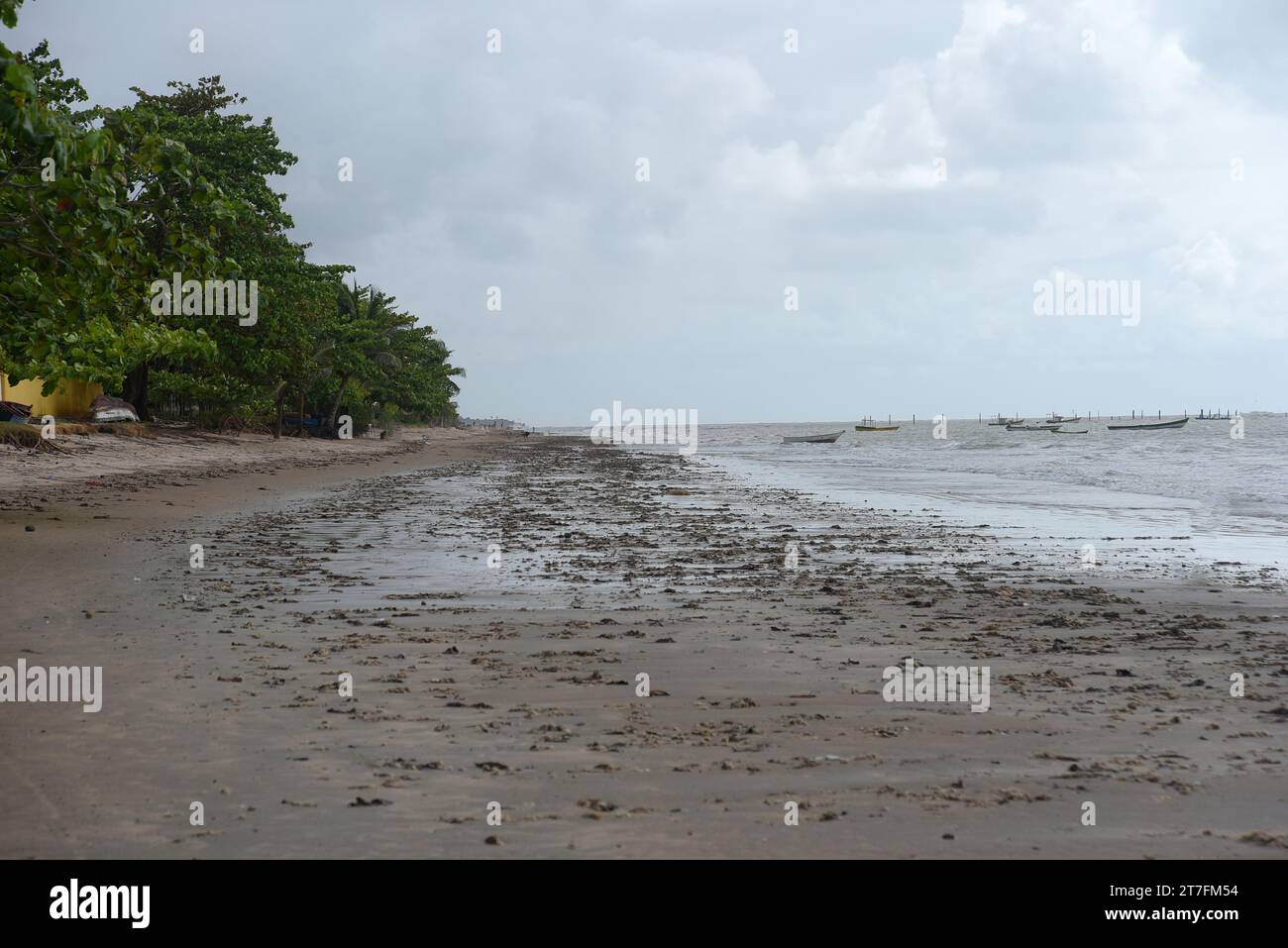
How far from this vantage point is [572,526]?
1753 centimetres

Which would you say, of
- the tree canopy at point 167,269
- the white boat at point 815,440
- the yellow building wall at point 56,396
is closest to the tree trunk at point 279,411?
the tree canopy at point 167,269

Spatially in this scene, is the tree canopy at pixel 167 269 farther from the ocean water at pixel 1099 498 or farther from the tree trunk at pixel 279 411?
the ocean water at pixel 1099 498

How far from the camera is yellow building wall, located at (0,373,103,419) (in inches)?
1395

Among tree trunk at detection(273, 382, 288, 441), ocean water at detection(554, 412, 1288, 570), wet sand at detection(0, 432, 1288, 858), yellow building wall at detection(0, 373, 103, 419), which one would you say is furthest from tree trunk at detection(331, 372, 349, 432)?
wet sand at detection(0, 432, 1288, 858)

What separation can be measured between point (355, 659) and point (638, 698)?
7.01 feet

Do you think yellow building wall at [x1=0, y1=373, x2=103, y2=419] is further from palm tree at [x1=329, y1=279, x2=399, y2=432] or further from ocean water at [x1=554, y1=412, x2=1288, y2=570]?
ocean water at [x1=554, y1=412, x2=1288, y2=570]

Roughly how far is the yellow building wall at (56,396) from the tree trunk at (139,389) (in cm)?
150

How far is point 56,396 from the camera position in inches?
1528

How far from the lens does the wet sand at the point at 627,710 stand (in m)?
4.10

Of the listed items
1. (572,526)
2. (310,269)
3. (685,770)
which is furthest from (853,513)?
(310,269)

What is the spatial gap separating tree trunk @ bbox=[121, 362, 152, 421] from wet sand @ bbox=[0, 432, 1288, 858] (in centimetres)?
2944

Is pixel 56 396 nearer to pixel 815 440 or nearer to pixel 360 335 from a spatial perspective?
pixel 360 335
